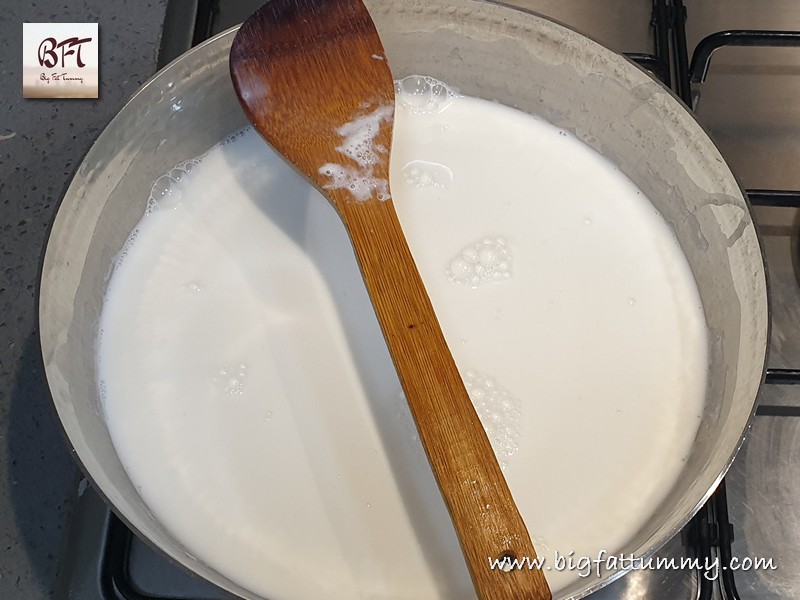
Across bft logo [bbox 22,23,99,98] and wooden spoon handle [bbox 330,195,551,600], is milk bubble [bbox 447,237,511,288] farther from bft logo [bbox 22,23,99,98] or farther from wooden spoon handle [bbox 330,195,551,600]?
bft logo [bbox 22,23,99,98]

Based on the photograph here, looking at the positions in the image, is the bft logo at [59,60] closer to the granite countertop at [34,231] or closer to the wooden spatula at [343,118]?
the granite countertop at [34,231]

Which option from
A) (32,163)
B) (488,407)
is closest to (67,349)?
(32,163)

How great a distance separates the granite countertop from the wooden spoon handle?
0.27 metres

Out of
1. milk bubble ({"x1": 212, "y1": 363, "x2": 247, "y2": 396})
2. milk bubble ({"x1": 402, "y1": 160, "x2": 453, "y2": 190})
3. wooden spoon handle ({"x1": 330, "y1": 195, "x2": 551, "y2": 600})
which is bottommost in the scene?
milk bubble ({"x1": 212, "y1": 363, "x2": 247, "y2": 396})

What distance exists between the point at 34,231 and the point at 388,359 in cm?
40

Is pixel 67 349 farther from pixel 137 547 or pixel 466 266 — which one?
pixel 466 266

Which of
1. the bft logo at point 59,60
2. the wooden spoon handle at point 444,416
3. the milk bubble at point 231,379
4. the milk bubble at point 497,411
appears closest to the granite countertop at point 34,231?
the bft logo at point 59,60

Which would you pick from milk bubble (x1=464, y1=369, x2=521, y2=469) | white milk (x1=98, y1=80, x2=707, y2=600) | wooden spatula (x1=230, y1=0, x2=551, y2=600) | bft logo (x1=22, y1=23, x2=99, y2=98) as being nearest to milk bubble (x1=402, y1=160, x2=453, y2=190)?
white milk (x1=98, y1=80, x2=707, y2=600)

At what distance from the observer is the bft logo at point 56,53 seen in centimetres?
85

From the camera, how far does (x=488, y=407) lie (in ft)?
2.28

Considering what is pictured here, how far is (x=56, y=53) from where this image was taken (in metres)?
0.86

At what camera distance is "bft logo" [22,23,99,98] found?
836mm

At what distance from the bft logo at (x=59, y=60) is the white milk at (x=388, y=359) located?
0.17 metres

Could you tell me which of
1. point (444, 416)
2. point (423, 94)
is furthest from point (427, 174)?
point (444, 416)
